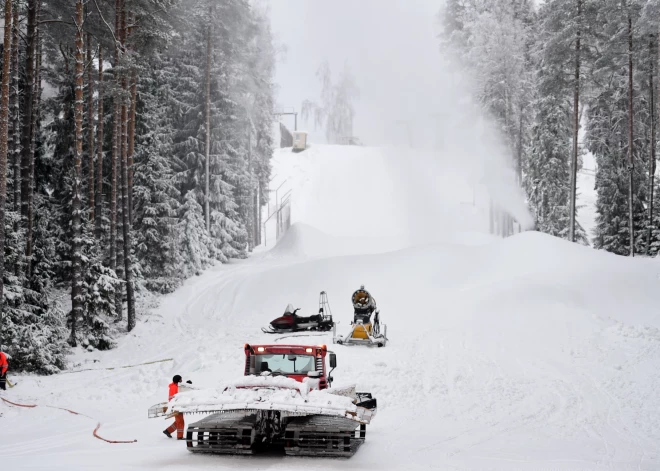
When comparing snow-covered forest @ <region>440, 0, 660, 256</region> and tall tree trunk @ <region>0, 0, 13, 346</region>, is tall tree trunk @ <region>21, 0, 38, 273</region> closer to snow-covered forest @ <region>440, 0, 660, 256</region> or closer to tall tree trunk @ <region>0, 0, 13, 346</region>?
tall tree trunk @ <region>0, 0, 13, 346</region>

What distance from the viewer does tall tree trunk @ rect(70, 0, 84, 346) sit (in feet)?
63.4

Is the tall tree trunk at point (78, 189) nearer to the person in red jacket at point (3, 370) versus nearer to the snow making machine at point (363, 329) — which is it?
the person in red jacket at point (3, 370)

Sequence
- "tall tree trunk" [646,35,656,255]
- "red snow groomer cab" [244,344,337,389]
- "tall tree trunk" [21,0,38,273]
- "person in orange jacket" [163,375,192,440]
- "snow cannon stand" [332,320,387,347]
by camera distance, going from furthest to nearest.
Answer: "tall tree trunk" [646,35,656,255], "snow cannon stand" [332,320,387,347], "tall tree trunk" [21,0,38,273], "red snow groomer cab" [244,344,337,389], "person in orange jacket" [163,375,192,440]

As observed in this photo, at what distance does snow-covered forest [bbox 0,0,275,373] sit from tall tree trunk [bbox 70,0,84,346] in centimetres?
4

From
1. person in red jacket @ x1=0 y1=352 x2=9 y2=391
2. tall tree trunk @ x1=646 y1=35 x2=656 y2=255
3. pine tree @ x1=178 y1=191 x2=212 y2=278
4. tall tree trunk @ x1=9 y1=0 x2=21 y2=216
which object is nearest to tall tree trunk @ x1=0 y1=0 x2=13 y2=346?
person in red jacket @ x1=0 y1=352 x2=9 y2=391

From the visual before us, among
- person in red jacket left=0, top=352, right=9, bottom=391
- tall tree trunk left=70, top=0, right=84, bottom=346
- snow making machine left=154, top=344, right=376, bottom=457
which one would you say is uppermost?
tall tree trunk left=70, top=0, right=84, bottom=346

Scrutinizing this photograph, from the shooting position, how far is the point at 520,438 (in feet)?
36.3

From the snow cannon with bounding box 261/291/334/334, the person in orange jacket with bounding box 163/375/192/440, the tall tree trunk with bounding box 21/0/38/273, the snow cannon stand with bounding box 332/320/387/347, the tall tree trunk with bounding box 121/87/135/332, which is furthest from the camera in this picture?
the tall tree trunk with bounding box 121/87/135/332

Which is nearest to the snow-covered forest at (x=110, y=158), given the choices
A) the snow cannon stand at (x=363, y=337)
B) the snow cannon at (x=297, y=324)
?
the snow cannon at (x=297, y=324)

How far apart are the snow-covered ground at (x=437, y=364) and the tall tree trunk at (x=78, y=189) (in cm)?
186

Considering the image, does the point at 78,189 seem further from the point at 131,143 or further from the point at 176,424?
the point at 176,424

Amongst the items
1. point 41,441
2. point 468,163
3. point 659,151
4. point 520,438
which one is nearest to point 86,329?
point 41,441

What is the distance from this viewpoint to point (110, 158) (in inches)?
1152

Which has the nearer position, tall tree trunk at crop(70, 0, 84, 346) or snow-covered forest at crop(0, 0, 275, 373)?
snow-covered forest at crop(0, 0, 275, 373)
